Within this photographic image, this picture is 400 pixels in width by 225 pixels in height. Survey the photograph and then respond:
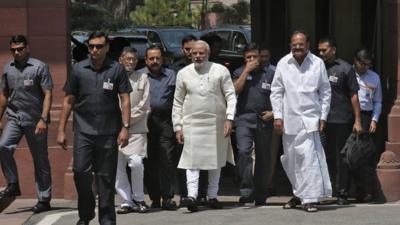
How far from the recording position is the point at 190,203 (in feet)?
33.6

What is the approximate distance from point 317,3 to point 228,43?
6.74 metres

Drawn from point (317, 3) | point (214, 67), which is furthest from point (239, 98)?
point (317, 3)

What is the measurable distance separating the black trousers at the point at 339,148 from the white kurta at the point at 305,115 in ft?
1.81

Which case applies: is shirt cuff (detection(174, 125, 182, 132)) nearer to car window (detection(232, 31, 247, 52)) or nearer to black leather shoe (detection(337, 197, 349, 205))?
black leather shoe (detection(337, 197, 349, 205))

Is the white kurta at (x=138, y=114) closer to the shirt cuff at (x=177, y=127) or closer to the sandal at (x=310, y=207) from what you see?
the shirt cuff at (x=177, y=127)

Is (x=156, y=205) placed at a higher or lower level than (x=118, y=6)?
lower

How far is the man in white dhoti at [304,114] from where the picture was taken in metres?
10.2

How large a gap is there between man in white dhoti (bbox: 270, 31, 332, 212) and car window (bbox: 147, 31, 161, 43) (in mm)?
13692

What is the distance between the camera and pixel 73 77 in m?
9.11

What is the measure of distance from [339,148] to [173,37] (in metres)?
13.8

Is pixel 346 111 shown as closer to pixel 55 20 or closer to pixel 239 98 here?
pixel 239 98

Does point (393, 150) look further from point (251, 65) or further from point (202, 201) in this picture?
A: point (202, 201)

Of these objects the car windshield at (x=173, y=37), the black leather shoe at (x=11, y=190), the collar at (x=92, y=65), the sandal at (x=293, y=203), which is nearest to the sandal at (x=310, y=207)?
the sandal at (x=293, y=203)

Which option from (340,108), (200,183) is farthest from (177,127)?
(340,108)
